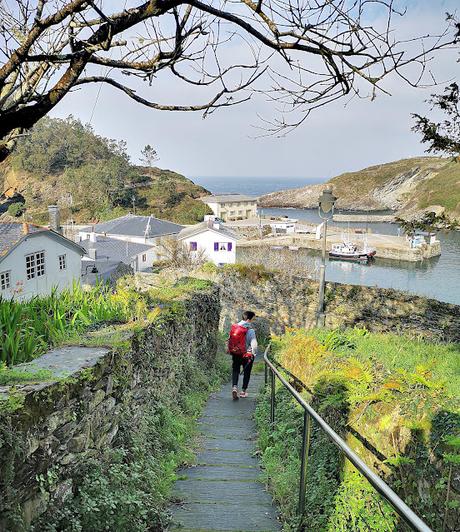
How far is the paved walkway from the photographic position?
3.50 metres

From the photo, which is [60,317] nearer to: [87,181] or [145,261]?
[145,261]

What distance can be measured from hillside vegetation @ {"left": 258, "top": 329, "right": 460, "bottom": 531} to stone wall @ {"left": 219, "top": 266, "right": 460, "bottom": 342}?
8411 mm

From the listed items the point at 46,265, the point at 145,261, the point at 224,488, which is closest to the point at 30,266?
the point at 46,265

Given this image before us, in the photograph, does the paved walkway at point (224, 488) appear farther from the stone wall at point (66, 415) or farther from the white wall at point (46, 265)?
the white wall at point (46, 265)

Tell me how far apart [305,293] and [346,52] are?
41.9ft

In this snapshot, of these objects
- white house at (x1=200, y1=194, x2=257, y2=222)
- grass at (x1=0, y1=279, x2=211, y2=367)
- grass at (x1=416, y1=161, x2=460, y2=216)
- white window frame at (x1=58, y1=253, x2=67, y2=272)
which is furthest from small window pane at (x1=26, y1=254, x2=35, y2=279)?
white house at (x1=200, y1=194, x2=257, y2=222)

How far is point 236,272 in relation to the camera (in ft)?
55.9

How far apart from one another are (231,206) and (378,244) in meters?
35.6

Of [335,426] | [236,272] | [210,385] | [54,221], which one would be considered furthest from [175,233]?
[335,426]

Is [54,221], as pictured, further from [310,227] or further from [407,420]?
[310,227]

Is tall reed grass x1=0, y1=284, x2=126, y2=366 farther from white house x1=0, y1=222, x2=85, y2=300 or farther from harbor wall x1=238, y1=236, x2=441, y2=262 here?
harbor wall x1=238, y1=236, x2=441, y2=262

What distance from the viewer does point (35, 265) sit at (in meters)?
23.7

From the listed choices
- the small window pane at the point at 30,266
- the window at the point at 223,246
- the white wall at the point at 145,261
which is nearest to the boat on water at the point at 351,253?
the window at the point at 223,246

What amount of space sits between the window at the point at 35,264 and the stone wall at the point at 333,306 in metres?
11.0
